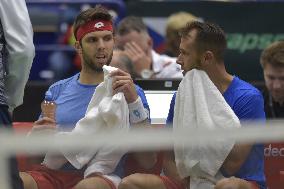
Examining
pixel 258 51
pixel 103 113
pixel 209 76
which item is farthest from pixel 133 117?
pixel 258 51

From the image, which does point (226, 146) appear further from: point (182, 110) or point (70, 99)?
point (70, 99)

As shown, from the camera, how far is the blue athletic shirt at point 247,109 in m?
5.00

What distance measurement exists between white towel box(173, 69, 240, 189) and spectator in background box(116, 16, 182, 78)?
328 cm

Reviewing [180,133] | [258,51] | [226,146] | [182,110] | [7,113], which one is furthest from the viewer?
[258,51]

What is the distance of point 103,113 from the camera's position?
504 cm

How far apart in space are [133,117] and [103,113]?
0.52 feet

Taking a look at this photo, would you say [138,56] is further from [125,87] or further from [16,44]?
[16,44]

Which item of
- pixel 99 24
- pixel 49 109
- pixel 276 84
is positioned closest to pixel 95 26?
pixel 99 24

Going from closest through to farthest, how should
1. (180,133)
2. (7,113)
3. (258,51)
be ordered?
(180,133)
(7,113)
(258,51)

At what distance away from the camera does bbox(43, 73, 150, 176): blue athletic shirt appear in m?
5.40

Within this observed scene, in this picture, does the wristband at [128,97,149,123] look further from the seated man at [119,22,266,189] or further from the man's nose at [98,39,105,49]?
the man's nose at [98,39,105,49]

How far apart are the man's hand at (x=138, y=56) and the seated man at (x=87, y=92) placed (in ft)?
9.07

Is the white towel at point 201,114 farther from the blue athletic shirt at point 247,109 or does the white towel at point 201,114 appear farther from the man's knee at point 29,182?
the man's knee at point 29,182

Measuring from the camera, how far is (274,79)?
6.53 meters
